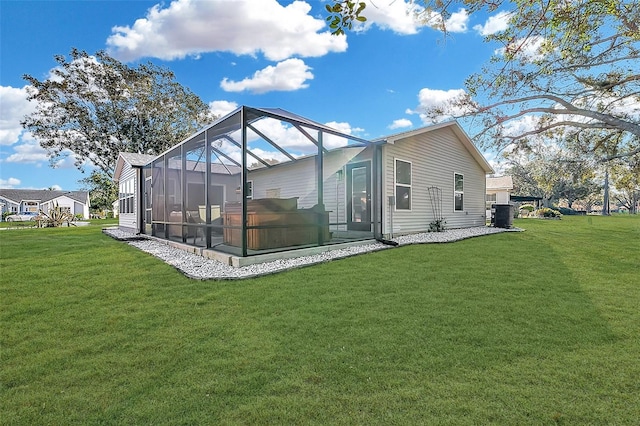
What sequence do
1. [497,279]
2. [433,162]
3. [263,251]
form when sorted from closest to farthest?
1. [497,279]
2. [263,251]
3. [433,162]

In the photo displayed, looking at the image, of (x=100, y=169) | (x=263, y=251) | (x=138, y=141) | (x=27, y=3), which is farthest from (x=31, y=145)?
(x=263, y=251)

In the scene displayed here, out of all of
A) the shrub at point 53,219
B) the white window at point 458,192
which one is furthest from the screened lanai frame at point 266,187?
the shrub at point 53,219

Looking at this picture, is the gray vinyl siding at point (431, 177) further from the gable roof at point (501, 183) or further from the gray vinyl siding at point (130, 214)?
the gable roof at point (501, 183)

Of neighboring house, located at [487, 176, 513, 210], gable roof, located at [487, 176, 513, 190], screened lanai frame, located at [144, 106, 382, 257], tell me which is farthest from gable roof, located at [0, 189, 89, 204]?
gable roof, located at [487, 176, 513, 190]

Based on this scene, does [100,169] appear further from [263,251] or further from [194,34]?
[263,251]

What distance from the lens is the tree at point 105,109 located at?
21.0 meters

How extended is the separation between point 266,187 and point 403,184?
5979 millimetres

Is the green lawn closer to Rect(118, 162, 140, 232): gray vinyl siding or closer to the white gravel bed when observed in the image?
the white gravel bed

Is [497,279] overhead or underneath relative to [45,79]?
underneath

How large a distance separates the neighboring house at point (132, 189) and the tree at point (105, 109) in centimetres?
858

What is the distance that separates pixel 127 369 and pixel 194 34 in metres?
12.9

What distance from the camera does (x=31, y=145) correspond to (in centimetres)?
2188

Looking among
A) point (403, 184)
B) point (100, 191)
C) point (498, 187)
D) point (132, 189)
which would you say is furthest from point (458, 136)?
point (100, 191)

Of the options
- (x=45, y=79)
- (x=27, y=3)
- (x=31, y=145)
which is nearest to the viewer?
(x=27, y=3)
